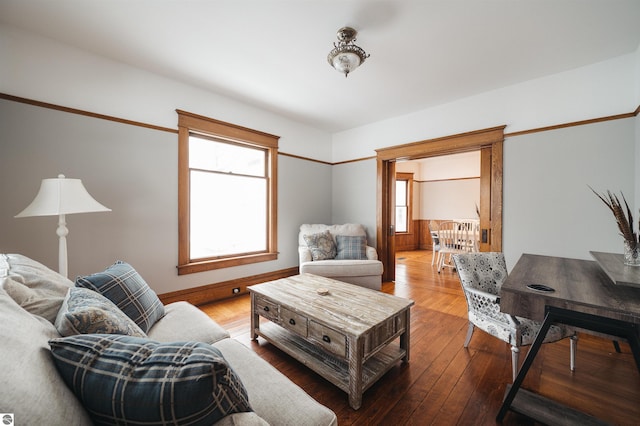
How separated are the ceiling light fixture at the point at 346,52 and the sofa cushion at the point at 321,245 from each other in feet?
7.69

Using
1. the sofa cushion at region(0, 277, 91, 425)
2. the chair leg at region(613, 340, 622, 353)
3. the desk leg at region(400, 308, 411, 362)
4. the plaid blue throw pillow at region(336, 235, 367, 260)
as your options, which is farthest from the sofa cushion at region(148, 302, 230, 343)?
the chair leg at region(613, 340, 622, 353)

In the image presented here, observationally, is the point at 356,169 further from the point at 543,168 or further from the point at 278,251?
the point at 543,168

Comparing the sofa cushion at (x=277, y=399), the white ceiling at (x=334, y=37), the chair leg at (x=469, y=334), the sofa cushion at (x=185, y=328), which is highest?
the white ceiling at (x=334, y=37)

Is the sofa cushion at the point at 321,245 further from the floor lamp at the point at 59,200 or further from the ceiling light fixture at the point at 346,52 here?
the floor lamp at the point at 59,200

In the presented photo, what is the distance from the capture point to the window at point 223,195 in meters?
3.08

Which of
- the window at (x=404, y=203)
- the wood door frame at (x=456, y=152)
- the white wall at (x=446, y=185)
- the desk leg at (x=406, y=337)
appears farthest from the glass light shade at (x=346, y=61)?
the window at (x=404, y=203)

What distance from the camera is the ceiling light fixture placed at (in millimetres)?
2085

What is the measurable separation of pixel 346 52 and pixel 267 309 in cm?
231

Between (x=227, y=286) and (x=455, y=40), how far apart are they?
376cm

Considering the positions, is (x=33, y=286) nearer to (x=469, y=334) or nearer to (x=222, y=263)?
(x=222, y=263)

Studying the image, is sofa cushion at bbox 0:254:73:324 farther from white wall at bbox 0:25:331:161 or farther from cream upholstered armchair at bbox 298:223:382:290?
cream upholstered armchair at bbox 298:223:382:290

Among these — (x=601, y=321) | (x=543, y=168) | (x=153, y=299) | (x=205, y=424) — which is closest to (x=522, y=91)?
(x=543, y=168)

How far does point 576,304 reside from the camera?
1.18 metres

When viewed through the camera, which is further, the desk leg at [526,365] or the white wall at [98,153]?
the white wall at [98,153]
